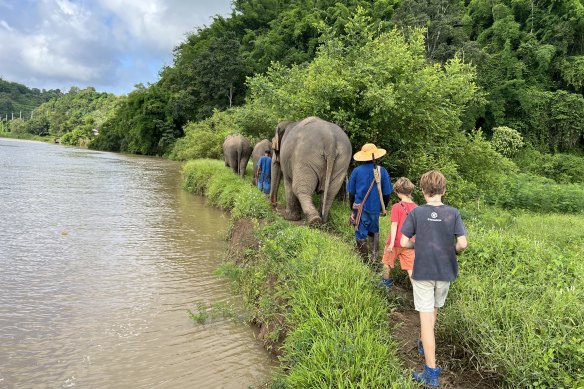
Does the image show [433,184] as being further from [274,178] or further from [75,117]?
[75,117]

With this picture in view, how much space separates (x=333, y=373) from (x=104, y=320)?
3.10 metres

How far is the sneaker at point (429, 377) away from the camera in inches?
110

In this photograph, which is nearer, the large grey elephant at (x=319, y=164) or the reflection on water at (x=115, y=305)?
the reflection on water at (x=115, y=305)

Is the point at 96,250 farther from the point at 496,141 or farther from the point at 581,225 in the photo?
the point at 496,141

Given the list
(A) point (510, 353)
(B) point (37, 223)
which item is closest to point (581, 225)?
(A) point (510, 353)

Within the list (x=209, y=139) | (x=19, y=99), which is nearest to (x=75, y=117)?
(x=209, y=139)

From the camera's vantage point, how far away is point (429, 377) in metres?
2.82

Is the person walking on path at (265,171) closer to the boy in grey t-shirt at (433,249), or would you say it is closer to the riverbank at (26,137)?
the boy in grey t-shirt at (433,249)

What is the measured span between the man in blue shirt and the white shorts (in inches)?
69.2

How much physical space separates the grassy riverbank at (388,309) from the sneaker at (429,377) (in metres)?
0.13

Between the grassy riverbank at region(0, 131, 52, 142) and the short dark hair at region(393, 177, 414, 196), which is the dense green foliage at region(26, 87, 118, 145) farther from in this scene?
the short dark hair at region(393, 177, 414, 196)

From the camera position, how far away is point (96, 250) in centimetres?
737

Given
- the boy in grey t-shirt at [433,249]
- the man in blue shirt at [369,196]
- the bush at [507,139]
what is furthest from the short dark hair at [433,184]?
the bush at [507,139]

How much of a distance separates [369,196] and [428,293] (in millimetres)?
2079
